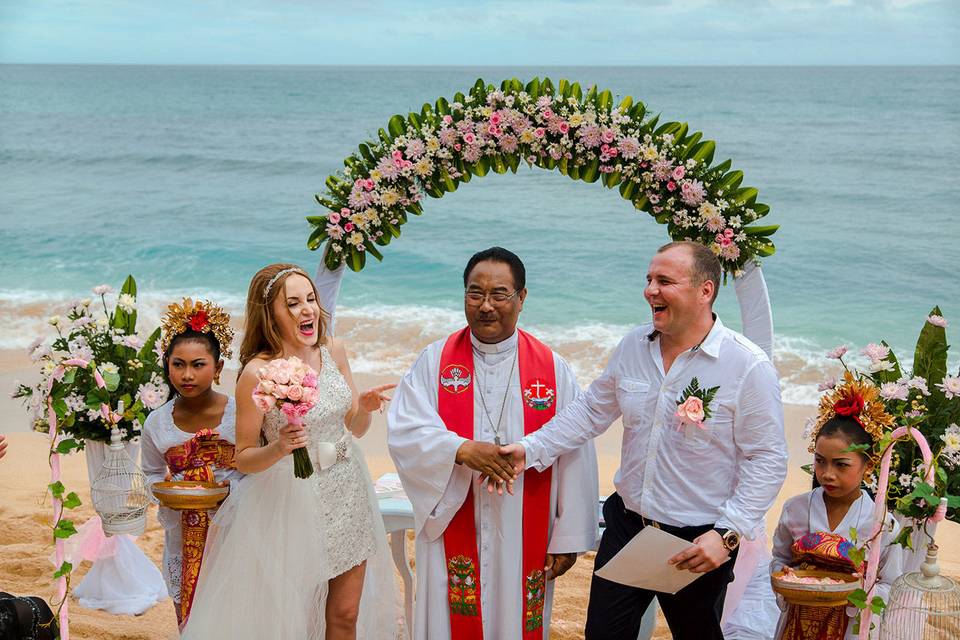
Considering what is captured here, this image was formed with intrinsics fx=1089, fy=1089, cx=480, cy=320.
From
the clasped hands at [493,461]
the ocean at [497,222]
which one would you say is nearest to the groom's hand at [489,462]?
the clasped hands at [493,461]

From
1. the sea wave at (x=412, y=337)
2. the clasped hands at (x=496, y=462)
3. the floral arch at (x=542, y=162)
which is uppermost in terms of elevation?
the floral arch at (x=542, y=162)

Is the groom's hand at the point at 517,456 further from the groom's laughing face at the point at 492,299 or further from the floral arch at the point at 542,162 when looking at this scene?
the floral arch at the point at 542,162

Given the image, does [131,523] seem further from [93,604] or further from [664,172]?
[664,172]

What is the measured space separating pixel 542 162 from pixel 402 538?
7.46 ft

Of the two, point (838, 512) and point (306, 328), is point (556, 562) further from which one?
point (306, 328)

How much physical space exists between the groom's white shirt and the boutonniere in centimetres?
6

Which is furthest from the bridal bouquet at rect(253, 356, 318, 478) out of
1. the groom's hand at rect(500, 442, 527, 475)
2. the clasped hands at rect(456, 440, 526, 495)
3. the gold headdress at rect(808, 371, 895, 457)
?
the gold headdress at rect(808, 371, 895, 457)

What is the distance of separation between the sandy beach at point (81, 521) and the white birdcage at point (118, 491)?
0.89 m

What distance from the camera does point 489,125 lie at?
20.2ft

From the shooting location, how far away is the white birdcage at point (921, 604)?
13.6 ft

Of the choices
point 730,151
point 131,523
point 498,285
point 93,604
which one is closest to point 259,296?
point 498,285

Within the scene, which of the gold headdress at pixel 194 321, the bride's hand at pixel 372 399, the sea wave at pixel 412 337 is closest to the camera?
the bride's hand at pixel 372 399

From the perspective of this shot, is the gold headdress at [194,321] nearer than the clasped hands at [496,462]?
No

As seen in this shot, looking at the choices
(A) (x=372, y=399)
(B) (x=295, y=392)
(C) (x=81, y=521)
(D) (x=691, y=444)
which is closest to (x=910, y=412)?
(D) (x=691, y=444)
